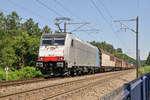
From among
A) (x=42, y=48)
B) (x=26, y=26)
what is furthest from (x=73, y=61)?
(x=26, y=26)

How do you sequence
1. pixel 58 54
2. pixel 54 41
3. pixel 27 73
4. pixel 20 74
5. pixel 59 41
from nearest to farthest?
pixel 58 54 < pixel 59 41 < pixel 54 41 < pixel 20 74 < pixel 27 73

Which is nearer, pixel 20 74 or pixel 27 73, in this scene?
pixel 20 74

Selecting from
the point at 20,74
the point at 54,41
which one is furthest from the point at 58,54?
the point at 20,74

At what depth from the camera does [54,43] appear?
59.1ft

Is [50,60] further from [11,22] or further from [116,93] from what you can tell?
[11,22]

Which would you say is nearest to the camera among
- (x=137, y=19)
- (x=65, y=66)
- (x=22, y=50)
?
(x=65, y=66)

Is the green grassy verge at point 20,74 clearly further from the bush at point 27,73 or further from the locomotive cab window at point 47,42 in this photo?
the locomotive cab window at point 47,42

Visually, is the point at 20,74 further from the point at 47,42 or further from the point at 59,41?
the point at 59,41

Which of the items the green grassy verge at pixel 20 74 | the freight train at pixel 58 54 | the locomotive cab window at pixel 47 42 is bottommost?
the green grassy verge at pixel 20 74

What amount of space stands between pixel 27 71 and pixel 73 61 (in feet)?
17.6

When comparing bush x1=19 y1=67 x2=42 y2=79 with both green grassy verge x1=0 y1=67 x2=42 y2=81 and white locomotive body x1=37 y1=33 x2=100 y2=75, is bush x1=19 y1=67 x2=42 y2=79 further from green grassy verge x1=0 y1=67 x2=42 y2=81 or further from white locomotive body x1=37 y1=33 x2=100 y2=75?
white locomotive body x1=37 y1=33 x2=100 y2=75

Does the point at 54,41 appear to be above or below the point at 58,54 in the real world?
above

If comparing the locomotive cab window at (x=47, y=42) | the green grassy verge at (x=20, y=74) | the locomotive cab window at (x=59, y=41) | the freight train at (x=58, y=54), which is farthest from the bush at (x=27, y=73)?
the locomotive cab window at (x=59, y=41)

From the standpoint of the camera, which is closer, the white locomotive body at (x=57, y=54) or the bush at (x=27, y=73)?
the white locomotive body at (x=57, y=54)
